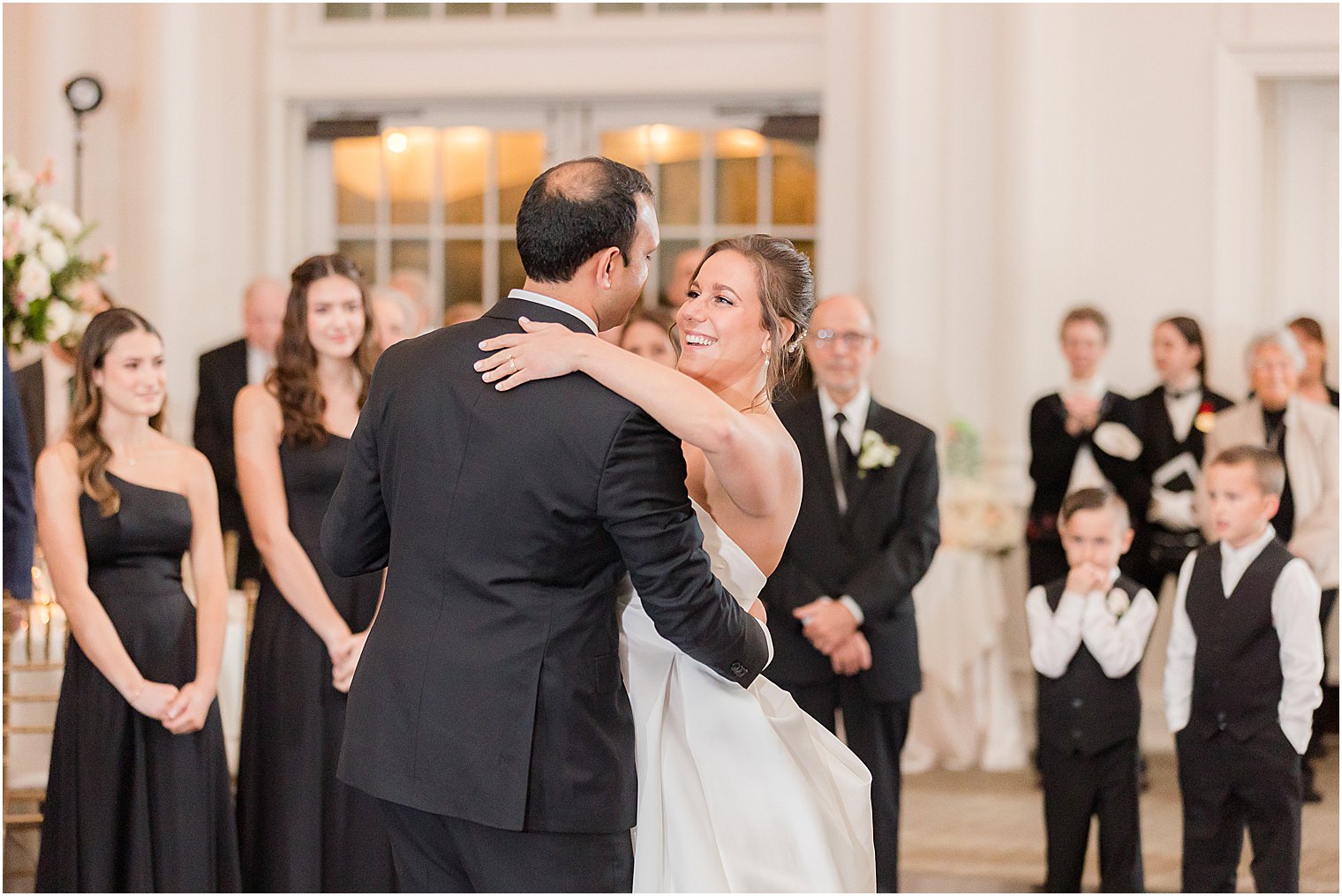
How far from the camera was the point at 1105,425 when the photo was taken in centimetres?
566

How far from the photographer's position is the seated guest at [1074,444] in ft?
18.4

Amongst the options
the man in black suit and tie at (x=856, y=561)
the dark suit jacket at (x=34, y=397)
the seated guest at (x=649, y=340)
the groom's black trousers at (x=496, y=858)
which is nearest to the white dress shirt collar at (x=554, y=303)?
the groom's black trousers at (x=496, y=858)

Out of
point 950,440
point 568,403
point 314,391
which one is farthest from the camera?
point 950,440

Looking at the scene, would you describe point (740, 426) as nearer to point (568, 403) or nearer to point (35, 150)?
point (568, 403)

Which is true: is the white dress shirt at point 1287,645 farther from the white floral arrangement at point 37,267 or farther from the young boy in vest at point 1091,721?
the white floral arrangement at point 37,267

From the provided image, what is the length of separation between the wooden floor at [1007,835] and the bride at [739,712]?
1.89 meters

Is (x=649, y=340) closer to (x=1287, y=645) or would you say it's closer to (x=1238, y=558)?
(x=1238, y=558)

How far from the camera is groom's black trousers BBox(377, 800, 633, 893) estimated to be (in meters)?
2.20

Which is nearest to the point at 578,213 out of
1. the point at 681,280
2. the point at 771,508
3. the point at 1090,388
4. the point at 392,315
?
the point at 771,508

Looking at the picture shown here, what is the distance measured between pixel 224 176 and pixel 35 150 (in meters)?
0.89

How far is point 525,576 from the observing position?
2.16 meters

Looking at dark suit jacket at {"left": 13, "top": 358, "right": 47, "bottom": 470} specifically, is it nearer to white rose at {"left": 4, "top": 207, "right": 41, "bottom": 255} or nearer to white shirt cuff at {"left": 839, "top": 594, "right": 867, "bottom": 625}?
white rose at {"left": 4, "top": 207, "right": 41, "bottom": 255}

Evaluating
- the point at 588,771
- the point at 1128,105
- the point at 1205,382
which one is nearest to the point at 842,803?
the point at 588,771

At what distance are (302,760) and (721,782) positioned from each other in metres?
1.46
